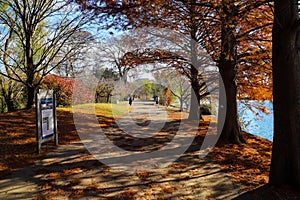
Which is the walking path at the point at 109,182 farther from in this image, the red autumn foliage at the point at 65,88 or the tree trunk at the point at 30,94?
the red autumn foliage at the point at 65,88

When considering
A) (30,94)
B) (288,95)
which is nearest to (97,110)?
(30,94)

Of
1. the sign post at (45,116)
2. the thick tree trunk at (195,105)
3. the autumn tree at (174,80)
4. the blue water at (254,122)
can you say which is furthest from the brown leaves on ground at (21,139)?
the blue water at (254,122)

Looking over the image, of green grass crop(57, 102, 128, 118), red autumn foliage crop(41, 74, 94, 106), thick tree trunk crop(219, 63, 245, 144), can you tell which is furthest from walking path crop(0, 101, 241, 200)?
red autumn foliage crop(41, 74, 94, 106)

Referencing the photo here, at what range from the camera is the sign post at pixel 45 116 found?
Result: 5.40m

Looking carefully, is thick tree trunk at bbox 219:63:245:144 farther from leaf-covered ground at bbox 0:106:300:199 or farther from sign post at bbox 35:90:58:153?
sign post at bbox 35:90:58:153

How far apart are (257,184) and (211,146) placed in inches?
107

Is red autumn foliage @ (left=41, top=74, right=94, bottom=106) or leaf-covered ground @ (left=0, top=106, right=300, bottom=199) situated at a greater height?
red autumn foliage @ (left=41, top=74, right=94, bottom=106)

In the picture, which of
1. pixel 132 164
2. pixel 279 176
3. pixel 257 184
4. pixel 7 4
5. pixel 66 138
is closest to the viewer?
pixel 279 176

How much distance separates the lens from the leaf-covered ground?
4073mm

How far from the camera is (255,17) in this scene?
6.38 m

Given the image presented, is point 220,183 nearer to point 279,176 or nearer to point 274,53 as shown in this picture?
point 279,176

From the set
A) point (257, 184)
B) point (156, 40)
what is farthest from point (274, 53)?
point (156, 40)

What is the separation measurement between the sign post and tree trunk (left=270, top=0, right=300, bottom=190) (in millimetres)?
5513

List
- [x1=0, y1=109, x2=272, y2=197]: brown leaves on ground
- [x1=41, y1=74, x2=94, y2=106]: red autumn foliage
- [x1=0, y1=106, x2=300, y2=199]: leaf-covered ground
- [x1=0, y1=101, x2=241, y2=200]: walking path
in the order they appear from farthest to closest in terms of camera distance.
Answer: [x1=41, y1=74, x2=94, y2=106]: red autumn foliage → [x1=0, y1=109, x2=272, y2=197]: brown leaves on ground → [x1=0, y1=106, x2=300, y2=199]: leaf-covered ground → [x1=0, y1=101, x2=241, y2=200]: walking path
